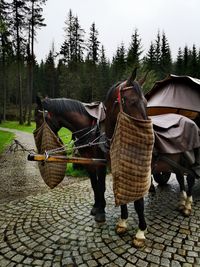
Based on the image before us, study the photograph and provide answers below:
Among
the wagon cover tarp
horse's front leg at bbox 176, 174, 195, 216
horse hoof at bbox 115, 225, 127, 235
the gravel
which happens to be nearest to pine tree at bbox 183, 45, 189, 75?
the gravel

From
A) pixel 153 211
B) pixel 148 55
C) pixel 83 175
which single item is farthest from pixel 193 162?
pixel 148 55

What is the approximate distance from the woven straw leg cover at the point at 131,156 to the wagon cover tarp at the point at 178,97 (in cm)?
250

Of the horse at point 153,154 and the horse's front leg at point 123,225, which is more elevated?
the horse at point 153,154

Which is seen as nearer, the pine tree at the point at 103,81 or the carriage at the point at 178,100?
the carriage at the point at 178,100

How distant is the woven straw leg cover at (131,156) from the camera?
274 cm

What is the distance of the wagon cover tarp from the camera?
16.3ft

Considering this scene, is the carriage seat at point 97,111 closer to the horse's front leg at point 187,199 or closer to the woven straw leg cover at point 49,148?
the woven straw leg cover at point 49,148

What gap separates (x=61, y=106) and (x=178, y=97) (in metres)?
2.69

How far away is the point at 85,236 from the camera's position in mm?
3627

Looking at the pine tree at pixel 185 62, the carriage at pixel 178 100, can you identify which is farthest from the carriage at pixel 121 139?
the pine tree at pixel 185 62

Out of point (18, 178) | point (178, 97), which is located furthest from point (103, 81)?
point (178, 97)

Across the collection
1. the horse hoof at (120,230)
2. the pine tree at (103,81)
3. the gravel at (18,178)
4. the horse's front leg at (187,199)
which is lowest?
the gravel at (18,178)

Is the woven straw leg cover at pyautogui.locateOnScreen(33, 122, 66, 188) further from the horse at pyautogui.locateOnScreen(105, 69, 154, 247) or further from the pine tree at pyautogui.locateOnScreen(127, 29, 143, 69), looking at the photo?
the pine tree at pyautogui.locateOnScreen(127, 29, 143, 69)

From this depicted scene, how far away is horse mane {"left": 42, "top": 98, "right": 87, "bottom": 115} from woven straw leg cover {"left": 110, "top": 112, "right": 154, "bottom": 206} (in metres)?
1.43
